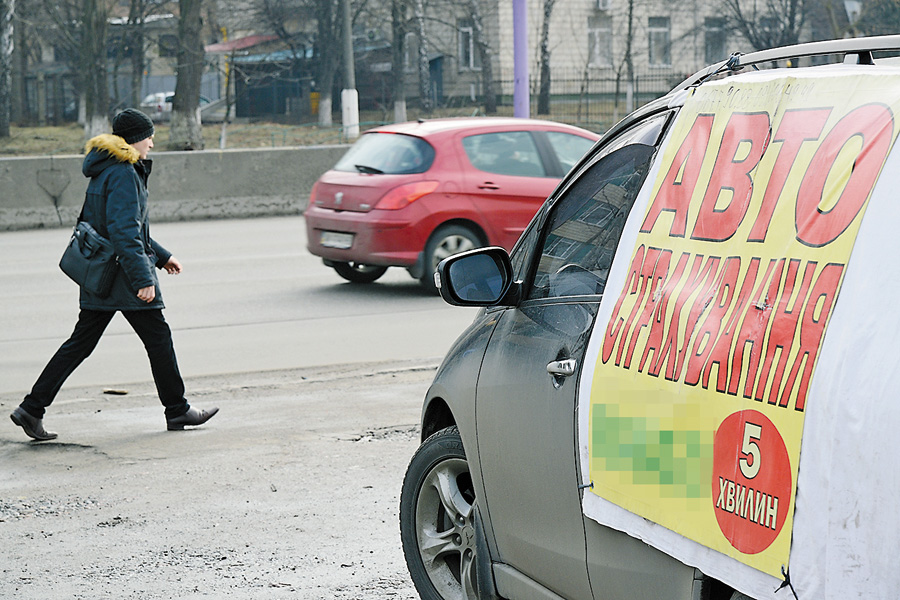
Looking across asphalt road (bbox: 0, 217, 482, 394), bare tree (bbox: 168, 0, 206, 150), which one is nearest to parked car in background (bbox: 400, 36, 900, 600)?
asphalt road (bbox: 0, 217, 482, 394)

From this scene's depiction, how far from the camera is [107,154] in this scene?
6578mm

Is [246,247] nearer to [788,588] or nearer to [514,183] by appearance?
[514,183]

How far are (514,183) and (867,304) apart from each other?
32.3ft

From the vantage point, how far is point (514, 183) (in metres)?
11.8

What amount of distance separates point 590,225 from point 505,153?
8888mm

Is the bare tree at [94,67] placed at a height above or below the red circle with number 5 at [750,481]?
above

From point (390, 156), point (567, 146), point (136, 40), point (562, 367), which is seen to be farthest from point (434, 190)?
point (136, 40)

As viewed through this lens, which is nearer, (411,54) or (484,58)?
(484,58)

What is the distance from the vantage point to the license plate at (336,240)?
11641 millimetres

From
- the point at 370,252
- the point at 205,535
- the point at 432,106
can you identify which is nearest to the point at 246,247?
the point at 370,252

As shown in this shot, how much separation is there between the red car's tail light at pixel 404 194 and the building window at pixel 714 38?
152 ft

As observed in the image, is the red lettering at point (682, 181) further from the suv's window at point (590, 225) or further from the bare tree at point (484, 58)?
the bare tree at point (484, 58)

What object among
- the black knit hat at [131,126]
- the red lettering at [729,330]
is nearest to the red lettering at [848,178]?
the red lettering at [729,330]

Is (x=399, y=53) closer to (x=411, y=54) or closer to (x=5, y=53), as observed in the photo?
(x=411, y=54)
